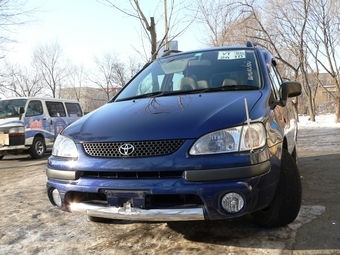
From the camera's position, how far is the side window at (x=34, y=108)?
32.2ft

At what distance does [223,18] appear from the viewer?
21.0 m

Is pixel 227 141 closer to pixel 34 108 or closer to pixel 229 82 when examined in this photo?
pixel 229 82

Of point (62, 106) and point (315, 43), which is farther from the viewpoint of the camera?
point (315, 43)

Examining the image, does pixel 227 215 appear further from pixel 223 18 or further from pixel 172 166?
pixel 223 18

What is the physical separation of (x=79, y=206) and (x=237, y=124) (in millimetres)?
1313

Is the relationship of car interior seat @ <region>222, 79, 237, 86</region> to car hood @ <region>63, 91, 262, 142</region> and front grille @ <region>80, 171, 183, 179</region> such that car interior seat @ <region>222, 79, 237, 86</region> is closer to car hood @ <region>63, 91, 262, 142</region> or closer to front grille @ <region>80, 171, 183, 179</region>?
car hood @ <region>63, 91, 262, 142</region>

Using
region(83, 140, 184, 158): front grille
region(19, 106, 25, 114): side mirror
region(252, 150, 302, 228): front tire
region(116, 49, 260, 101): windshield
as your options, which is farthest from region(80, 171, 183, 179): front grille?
region(19, 106, 25, 114): side mirror

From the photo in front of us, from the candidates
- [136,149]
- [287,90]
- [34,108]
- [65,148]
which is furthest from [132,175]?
[34,108]

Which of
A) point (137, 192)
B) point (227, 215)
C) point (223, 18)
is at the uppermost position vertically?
point (223, 18)

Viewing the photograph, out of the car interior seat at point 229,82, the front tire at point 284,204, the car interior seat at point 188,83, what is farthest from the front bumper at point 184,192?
the car interior seat at point 188,83

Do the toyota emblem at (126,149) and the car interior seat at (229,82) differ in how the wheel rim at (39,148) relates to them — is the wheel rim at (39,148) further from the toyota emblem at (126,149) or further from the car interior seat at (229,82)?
the toyota emblem at (126,149)

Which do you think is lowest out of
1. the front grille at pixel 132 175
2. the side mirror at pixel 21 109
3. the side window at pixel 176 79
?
the front grille at pixel 132 175

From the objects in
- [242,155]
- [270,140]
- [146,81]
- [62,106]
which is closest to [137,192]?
[242,155]

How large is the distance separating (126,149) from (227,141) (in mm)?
698
